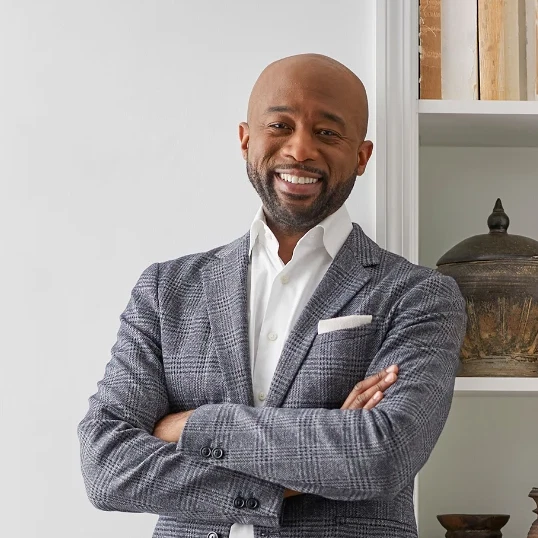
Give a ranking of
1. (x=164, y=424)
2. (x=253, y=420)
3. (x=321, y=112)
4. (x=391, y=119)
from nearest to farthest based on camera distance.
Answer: (x=253, y=420) → (x=164, y=424) → (x=321, y=112) → (x=391, y=119)

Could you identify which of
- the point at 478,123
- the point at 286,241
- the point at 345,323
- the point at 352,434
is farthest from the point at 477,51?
the point at 352,434

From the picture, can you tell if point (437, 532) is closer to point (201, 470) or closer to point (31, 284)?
point (201, 470)

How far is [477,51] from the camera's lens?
194 cm

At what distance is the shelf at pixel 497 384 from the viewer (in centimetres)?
182

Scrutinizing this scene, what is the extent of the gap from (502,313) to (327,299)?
0.41 metres

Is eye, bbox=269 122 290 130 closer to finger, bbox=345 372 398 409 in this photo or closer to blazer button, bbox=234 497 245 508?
finger, bbox=345 372 398 409

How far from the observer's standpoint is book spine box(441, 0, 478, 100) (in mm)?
1938

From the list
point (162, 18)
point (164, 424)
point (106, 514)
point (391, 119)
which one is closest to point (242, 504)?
point (164, 424)

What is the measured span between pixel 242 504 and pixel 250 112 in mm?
696

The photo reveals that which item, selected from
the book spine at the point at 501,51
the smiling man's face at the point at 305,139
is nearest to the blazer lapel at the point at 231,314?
the smiling man's face at the point at 305,139

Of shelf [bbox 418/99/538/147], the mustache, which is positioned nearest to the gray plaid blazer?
the mustache

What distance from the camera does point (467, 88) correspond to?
76.3 inches

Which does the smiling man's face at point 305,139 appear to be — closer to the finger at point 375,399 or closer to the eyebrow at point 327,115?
the eyebrow at point 327,115

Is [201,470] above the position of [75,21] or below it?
below
